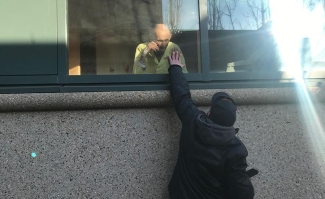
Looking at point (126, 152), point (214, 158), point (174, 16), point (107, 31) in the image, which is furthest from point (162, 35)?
point (214, 158)

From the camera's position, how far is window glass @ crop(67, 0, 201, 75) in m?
3.95

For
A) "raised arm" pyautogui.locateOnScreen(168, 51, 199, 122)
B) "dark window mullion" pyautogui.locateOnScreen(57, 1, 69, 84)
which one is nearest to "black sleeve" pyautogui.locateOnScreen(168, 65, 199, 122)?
"raised arm" pyautogui.locateOnScreen(168, 51, 199, 122)

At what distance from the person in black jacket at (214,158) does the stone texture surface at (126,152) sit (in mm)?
600

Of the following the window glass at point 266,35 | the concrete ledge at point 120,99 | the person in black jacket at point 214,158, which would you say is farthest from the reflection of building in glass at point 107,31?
the person in black jacket at point 214,158

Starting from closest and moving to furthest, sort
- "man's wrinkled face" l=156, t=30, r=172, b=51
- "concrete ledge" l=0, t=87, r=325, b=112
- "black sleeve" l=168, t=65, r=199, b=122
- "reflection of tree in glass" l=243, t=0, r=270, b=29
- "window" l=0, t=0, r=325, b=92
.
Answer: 1. "black sleeve" l=168, t=65, r=199, b=122
2. "concrete ledge" l=0, t=87, r=325, b=112
3. "window" l=0, t=0, r=325, b=92
4. "man's wrinkled face" l=156, t=30, r=172, b=51
5. "reflection of tree in glass" l=243, t=0, r=270, b=29

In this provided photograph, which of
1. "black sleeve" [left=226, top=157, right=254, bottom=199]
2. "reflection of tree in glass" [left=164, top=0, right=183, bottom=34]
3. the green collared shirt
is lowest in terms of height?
"black sleeve" [left=226, top=157, right=254, bottom=199]

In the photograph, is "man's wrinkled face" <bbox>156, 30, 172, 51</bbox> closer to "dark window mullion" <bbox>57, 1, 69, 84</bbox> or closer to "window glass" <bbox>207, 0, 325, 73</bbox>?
"window glass" <bbox>207, 0, 325, 73</bbox>

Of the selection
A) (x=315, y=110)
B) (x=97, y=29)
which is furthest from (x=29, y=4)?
(x=315, y=110)

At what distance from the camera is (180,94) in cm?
347

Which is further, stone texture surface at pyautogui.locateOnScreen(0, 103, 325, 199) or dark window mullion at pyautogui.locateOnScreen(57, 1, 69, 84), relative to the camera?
dark window mullion at pyautogui.locateOnScreen(57, 1, 69, 84)

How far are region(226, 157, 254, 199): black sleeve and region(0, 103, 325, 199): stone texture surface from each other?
986 millimetres

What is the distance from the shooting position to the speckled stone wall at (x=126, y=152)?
11.7ft

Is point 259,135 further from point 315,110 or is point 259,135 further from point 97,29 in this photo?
point 97,29

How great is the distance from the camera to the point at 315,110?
3.99 m
